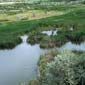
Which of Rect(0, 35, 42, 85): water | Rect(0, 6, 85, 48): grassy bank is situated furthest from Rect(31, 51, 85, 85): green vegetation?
Rect(0, 6, 85, 48): grassy bank

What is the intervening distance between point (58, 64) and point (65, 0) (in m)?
118

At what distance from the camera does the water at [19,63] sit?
3241 cm

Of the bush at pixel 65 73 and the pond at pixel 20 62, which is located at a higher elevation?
the bush at pixel 65 73

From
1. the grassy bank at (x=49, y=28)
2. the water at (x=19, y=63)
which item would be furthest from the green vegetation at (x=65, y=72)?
the grassy bank at (x=49, y=28)

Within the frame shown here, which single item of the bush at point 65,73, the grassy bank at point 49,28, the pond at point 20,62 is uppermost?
the bush at point 65,73

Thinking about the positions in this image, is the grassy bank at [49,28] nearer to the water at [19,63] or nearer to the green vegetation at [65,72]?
the water at [19,63]

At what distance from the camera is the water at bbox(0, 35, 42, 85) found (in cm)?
3241

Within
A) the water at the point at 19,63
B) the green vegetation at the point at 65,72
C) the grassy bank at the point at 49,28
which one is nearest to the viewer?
the green vegetation at the point at 65,72

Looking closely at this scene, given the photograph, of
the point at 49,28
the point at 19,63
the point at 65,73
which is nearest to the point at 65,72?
the point at 65,73

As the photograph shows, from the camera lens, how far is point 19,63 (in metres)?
38.2

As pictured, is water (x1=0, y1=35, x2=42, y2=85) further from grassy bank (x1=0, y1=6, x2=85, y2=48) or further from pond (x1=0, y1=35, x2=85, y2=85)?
grassy bank (x1=0, y1=6, x2=85, y2=48)

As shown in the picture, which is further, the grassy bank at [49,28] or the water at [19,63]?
the grassy bank at [49,28]

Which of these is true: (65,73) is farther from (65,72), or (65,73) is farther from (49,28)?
(49,28)

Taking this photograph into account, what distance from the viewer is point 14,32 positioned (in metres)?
57.1
